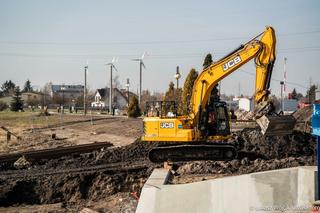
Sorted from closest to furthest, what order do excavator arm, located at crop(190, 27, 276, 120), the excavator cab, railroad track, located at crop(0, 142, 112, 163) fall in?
excavator arm, located at crop(190, 27, 276, 120) → the excavator cab → railroad track, located at crop(0, 142, 112, 163)

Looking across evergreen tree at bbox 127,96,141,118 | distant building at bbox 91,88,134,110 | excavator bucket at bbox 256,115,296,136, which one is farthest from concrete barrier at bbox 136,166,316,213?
distant building at bbox 91,88,134,110

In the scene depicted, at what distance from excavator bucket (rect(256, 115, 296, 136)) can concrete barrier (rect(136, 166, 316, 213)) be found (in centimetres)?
520

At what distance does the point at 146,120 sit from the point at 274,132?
16.3 feet

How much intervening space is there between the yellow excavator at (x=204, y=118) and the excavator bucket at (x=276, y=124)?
1.17 meters

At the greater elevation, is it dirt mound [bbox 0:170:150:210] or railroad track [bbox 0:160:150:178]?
railroad track [bbox 0:160:150:178]

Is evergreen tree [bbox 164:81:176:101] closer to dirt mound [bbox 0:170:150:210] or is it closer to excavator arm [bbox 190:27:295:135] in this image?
excavator arm [bbox 190:27:295:135]

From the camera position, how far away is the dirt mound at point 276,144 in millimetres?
17266

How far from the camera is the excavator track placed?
1591 cm

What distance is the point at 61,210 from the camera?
11430 mm

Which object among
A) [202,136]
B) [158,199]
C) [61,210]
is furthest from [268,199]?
[202,136]

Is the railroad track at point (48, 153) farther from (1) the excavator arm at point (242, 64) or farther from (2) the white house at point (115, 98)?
(2) the white house at point (115, 98)

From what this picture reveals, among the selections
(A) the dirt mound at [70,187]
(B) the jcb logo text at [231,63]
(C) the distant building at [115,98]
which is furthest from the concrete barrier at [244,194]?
(C) the distant building at [115,98]

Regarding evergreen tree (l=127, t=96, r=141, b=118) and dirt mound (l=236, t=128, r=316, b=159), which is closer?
dirt mound (l=236, t=128, r=316, b=159)

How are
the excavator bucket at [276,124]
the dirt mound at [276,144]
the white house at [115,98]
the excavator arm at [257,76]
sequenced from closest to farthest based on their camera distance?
1. the excavator bucket at [276,124]
2. the excavator arm at [257,76]
3. the dirt mound at [276,144]
4. the white house at [115,98]
